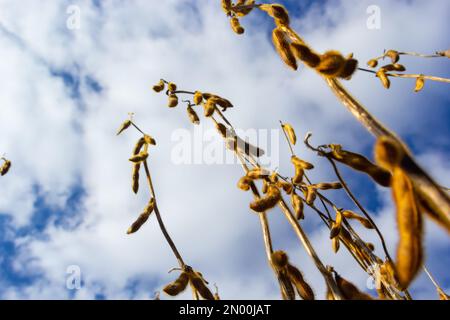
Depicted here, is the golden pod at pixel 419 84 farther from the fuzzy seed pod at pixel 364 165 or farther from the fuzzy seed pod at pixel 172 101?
the fuzzy seed pod at pixel 364 165

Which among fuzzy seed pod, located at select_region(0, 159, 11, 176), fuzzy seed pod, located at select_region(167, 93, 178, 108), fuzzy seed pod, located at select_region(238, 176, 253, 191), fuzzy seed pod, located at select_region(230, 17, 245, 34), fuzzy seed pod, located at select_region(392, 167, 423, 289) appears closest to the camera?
fuzzy seed pod, located at select_region(392, 167, 423, 289)

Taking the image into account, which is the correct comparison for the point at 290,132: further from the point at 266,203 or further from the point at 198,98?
the point at 266,203

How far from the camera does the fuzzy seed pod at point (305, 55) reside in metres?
0.95

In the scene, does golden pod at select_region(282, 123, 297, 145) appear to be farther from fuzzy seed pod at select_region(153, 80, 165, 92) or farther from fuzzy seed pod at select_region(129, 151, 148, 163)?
fuzzy seed pod at select_region(153, 80, 165, 92)

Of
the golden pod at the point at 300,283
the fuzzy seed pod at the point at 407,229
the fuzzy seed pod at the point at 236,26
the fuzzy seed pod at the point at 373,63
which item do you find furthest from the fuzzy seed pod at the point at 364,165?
the fuzzy seed pod at the point at 373,63

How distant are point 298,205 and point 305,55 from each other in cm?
86

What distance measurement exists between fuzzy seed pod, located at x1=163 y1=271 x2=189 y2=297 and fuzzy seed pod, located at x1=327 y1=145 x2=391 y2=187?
2.29 ft

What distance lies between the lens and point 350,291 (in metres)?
0.99

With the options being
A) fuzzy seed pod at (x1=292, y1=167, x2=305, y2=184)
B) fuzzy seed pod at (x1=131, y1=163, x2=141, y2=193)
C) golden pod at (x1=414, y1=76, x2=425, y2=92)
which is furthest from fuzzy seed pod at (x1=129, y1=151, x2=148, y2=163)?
golden pod at (x1=414, y1=76, x2=425, y2=92)

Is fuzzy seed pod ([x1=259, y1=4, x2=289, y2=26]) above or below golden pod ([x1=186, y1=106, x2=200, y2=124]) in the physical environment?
below

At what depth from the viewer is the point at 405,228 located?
70 cm

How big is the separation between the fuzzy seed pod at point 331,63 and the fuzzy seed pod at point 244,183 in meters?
0.57

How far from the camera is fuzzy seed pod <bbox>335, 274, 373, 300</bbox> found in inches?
37.8
